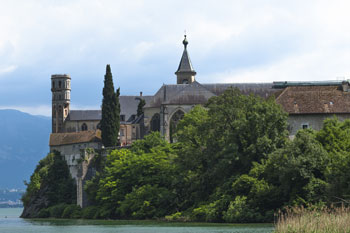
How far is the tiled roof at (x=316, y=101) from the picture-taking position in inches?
2660

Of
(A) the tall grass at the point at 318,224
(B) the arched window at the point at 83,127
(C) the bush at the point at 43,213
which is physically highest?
(B) the arched window at the point at 83,127

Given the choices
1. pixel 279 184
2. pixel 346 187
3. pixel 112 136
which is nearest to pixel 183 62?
pixel 112 136

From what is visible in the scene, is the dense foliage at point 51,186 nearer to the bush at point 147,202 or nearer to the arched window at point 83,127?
the bush at point 147,202

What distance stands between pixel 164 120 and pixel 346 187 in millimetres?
48952

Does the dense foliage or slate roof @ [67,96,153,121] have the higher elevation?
slate roof @ [67,96,153,121]

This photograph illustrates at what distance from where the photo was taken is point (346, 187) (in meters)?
42.9

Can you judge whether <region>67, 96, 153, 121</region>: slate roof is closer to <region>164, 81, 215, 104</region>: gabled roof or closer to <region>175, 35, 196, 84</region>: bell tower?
<region>175, 35, 196, 84</region>: bell tower

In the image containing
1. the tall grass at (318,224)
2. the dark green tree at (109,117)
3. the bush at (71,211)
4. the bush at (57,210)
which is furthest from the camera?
the dark green tree at (109,117)

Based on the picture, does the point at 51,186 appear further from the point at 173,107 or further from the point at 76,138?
the point at 173,107

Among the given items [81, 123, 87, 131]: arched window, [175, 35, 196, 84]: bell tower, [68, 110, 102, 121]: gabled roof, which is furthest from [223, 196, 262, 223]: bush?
[68, 110, 102, 121]: gabled roof

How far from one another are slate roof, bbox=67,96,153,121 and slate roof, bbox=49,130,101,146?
27.4 metres

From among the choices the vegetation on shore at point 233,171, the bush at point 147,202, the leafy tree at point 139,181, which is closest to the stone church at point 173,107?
the leafy tree at point 139,181

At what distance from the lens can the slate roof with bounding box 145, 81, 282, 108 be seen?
9062 centimetres

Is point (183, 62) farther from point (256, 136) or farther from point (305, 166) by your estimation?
point (305, 166)
